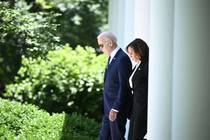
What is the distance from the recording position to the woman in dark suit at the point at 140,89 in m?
6.43

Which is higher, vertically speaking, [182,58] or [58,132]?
[182,58]

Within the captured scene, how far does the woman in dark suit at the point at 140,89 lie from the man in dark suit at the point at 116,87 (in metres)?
0.30

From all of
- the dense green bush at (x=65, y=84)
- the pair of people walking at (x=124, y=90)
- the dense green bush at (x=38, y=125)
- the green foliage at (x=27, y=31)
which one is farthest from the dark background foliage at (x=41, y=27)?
the pair of people walking at (x=124, y=90)

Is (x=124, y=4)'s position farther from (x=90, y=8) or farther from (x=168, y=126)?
(x=90, y=8)

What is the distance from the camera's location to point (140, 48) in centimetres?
641

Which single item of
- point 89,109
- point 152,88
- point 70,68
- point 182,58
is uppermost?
point 182,58

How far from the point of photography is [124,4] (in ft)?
33.0

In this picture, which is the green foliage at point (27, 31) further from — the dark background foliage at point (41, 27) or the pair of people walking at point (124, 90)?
the pair of people walking at point (124, 90)

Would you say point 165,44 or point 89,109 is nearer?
point 165,44

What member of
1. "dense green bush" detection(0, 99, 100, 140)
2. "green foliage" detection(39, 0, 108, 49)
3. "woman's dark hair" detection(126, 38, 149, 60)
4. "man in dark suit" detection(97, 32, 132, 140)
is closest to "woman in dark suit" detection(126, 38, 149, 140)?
"woman's dark hair" detection(126, 38, 149, 60)

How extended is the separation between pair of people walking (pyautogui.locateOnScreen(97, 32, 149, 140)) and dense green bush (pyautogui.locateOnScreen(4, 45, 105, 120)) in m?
5.22

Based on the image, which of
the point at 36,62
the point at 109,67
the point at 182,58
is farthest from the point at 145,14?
the point at 36,62

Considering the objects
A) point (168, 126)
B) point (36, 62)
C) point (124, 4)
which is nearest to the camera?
point (168, 126)

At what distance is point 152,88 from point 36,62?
7.89m
